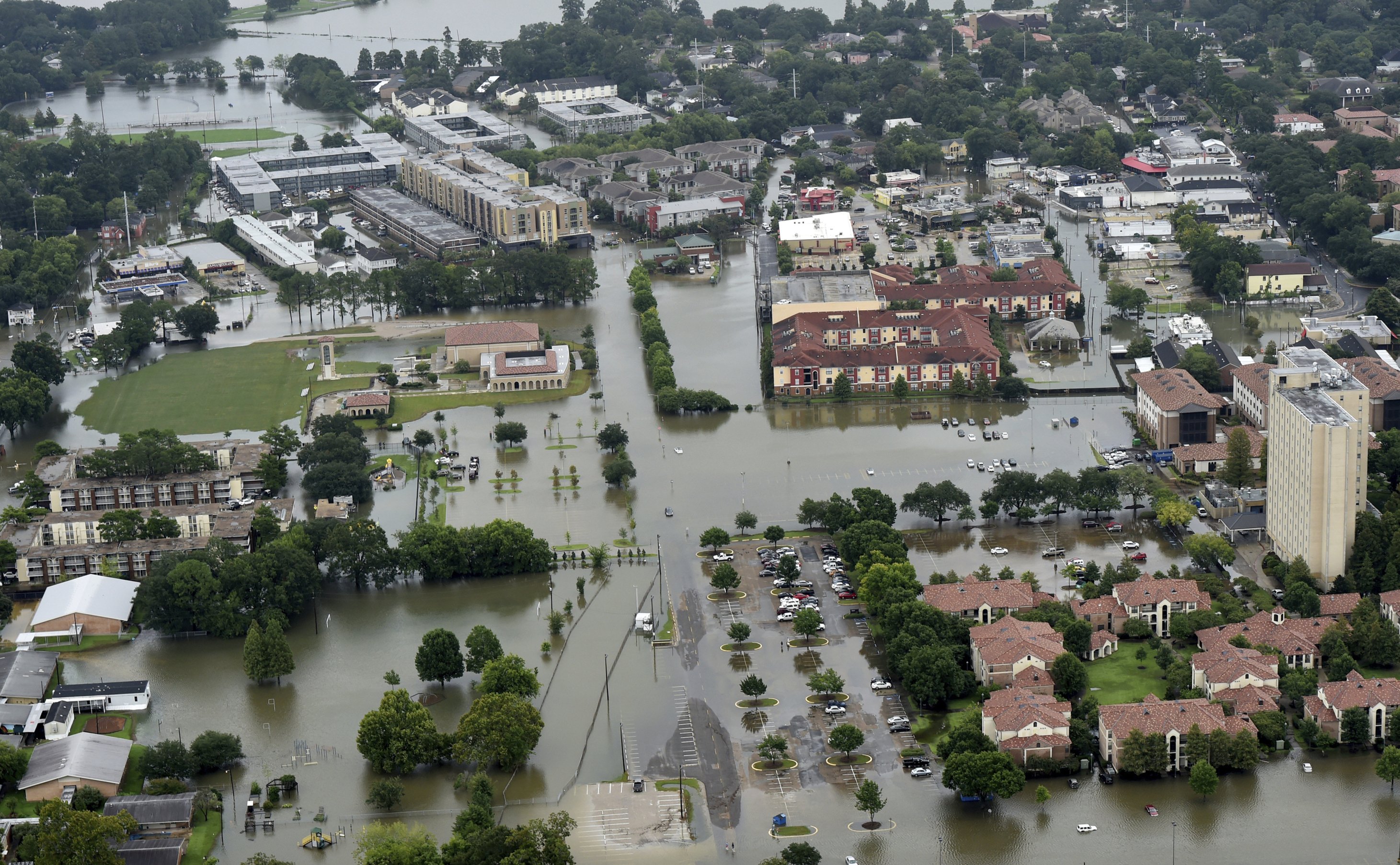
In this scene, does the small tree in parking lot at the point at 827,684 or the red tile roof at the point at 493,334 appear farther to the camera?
the red tile roof at the point at 493,334

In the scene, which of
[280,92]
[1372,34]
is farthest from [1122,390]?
[280,92]

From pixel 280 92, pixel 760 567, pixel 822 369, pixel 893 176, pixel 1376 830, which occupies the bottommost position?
pixel 1376 830

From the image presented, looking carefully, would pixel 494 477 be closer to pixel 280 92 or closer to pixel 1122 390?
pixel 1122 390

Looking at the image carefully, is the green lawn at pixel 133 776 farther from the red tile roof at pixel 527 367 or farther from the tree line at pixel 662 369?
the red tile roof at pixel 527 367

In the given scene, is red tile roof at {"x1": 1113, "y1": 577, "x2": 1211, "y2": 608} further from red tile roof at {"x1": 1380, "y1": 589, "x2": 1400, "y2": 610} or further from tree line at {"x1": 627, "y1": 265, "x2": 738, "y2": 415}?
tree line at {"x1": 627, "y1": 265, "x2": 738, "y2": 415}

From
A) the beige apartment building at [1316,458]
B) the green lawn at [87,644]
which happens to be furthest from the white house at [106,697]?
the beige apartment building at [1316,458]

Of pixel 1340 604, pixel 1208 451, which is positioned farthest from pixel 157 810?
pixel 1208 451

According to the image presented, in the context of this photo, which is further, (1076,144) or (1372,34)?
(1372,34)

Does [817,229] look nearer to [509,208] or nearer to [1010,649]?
[509,208]
